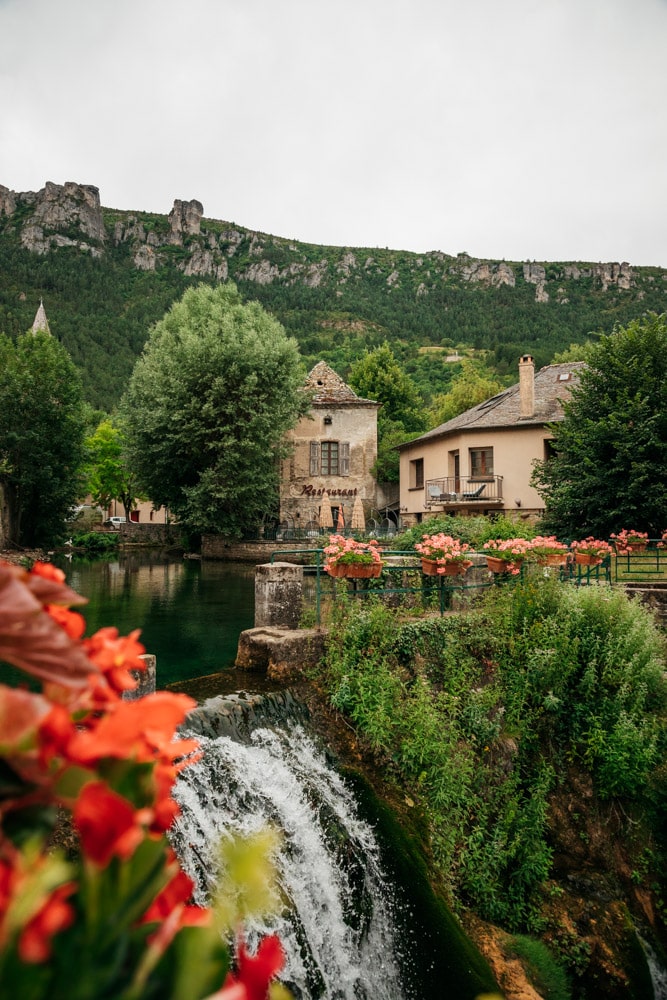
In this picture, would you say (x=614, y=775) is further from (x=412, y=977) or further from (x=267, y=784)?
(x=267, y=784)

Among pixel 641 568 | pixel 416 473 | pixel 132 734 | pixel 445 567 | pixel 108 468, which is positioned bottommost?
pixel 641 568

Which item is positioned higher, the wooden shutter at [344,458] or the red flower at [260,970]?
the wooden shutter at [344,458]

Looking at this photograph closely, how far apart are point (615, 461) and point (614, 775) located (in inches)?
488

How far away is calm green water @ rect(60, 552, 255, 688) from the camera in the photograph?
993cm

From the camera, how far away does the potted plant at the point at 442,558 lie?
828 centimetres

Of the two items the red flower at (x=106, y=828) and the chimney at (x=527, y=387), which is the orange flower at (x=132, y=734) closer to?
the red flower at (x=106, y=828)

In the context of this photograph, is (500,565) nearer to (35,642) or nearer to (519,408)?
(35,642)

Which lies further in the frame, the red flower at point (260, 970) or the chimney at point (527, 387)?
the chimney at point (527, 387)

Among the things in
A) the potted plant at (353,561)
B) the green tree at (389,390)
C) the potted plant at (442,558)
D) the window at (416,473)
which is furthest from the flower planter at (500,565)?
the green tree at (389,390)

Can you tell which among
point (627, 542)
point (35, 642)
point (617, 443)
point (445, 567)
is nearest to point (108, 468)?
point (617, 443)

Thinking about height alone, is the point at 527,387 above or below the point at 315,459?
above

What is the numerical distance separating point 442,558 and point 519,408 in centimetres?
2125

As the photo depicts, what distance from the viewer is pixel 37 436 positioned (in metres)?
25.9

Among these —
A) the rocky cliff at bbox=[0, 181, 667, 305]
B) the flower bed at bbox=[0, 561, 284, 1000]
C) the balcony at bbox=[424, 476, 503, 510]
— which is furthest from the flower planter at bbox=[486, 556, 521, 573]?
the rocky cliff at bbox=[0, 181, 667, 305]
